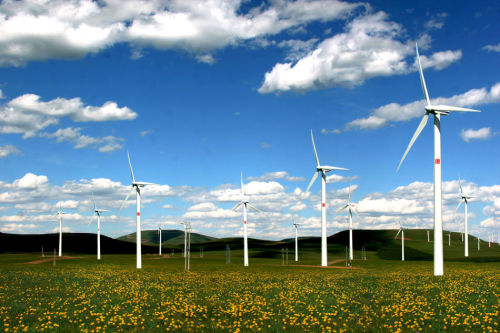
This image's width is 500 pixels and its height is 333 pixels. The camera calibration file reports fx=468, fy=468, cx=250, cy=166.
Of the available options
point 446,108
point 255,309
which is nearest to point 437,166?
point 446,108

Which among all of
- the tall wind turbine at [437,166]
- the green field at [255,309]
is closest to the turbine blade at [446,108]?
the tall wind turbine at [437,166]

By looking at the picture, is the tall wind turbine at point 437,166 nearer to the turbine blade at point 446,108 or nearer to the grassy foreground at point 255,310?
the turbine blade at point 446,108

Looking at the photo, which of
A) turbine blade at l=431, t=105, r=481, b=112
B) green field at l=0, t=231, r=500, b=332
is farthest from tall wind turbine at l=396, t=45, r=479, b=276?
green field at l=0, t=231, r=500, b=332

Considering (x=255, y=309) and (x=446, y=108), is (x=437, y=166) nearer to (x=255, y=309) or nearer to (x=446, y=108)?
(x=446, y=108)

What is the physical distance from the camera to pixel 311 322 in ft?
65.5

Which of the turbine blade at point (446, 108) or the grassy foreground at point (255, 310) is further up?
the turbine blade at point (446, 108)

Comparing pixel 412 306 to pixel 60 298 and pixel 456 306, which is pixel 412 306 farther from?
pixel 60 298

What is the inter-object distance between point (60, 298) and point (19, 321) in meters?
7.59

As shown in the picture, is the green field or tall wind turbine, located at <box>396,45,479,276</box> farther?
tall wind turbine, located at <box>396,45,479,276</box>

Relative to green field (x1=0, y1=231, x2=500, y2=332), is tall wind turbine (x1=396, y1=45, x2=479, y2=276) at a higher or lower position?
higher

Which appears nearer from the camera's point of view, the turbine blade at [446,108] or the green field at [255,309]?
the green field at [255,309]

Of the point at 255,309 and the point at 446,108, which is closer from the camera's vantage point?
the point at 255,309

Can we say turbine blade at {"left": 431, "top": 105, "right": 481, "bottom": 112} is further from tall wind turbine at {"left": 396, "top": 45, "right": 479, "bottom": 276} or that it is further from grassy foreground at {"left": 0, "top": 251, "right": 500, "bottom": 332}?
grassy foreground at {"left": 0, "top": 251, "right": 500, "bottom": 332}

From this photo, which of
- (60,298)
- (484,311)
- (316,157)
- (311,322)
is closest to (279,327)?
(311,322)
